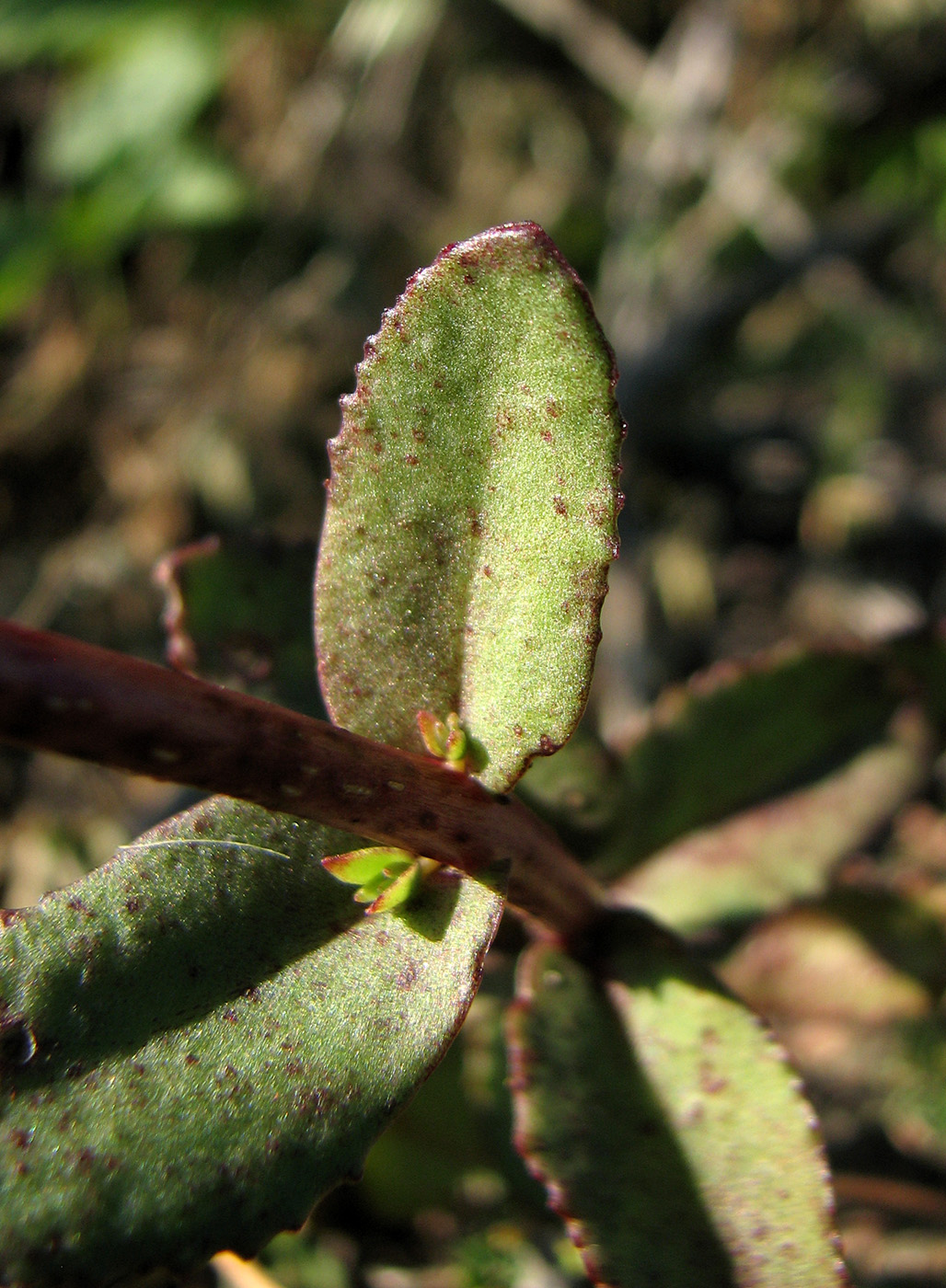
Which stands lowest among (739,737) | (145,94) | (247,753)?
(145,94)

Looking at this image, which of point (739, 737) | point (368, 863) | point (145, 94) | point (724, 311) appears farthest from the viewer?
point (145, 94)

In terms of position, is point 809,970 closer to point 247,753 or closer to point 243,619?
point 243,619

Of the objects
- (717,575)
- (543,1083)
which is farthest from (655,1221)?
(717,575)

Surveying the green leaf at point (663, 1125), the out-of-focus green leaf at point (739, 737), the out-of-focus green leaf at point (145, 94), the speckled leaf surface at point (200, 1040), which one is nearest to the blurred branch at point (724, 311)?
the out-of-focus green leaf at point (739, 737)

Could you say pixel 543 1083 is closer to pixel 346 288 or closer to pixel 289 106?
pixel 346 288

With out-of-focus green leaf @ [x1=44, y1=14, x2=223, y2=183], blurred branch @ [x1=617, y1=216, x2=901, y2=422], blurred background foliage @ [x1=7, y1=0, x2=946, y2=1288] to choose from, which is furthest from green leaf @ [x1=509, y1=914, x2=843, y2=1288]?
out-of-focus green leaf @ [x1=44, y1=14, x2=223, y2=183]

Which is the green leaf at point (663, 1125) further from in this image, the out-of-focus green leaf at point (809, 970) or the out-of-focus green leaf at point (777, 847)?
the out-of-focus green leaf at point (809, 970)

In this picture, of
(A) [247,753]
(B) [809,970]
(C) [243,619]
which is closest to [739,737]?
(B) [809,970]
